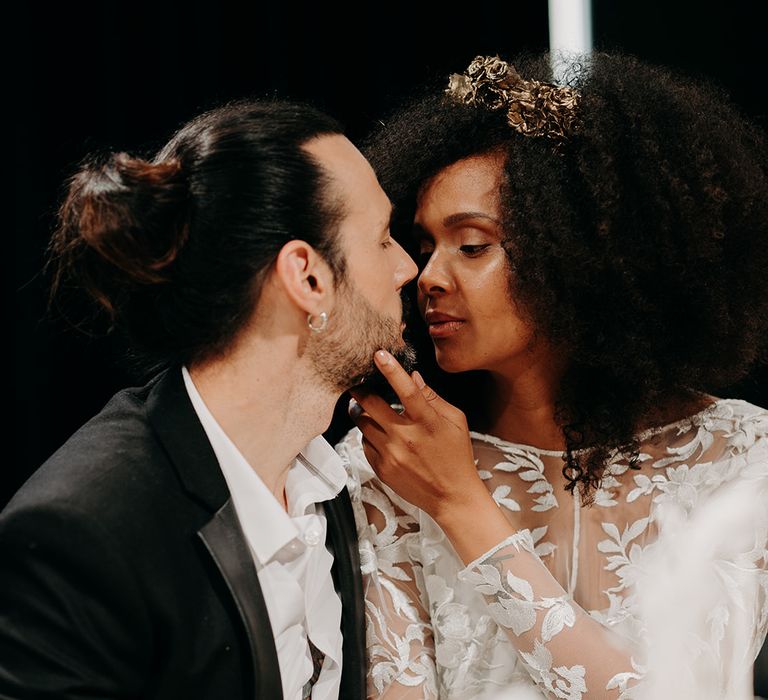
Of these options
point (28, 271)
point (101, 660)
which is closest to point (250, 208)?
point (101, 660)

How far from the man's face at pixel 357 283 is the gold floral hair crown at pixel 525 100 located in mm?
317

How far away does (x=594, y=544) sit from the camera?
184cm

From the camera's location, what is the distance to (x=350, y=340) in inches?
64.2

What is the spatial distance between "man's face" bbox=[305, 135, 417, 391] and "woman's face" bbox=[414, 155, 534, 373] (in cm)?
12

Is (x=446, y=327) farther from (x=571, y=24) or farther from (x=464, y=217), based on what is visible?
(x=571, y=24)

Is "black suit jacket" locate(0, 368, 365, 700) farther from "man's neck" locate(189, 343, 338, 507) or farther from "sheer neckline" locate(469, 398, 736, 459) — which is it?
"sheer neckline" locate(469, 398, 736, 459)

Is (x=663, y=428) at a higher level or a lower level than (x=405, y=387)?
lower

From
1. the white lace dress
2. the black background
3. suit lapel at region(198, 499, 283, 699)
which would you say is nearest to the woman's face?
the white lace dress

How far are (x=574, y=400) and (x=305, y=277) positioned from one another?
2.11 ft

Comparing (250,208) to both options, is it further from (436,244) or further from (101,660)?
(101,660)

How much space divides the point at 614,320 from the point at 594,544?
0.41 m

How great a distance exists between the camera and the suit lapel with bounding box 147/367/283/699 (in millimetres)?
1396

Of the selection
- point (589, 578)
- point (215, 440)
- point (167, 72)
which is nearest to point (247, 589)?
point (215, 440)

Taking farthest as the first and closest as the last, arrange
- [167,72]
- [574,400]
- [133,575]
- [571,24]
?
[571,24]
[167,72]
[574,400]
[133,575]
